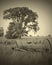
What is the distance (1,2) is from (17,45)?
106 centimetres

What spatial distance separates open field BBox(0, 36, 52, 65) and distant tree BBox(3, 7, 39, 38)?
24cm

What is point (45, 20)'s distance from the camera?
285 cm

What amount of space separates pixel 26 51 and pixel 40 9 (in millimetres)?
1059

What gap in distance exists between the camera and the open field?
7.48ft

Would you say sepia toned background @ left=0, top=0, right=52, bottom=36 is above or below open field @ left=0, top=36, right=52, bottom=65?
above

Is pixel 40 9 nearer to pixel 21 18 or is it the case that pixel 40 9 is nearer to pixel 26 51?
pixel 21 18

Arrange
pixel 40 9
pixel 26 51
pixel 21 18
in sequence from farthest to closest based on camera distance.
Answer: pixel 40 9 → pixel 21 18 → pixel 26 51

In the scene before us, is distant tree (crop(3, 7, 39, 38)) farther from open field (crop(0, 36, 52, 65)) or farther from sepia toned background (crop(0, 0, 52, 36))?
open field (crop(0, 36, 52, 65))

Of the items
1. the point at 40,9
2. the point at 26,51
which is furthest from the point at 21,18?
the point at 26,51

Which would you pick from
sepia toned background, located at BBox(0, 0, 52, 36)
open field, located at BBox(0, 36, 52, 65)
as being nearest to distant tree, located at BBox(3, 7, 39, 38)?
sepia toned background, located at BBox(0, 0, 52, 36)

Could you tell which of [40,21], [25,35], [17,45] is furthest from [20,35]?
[40,21]

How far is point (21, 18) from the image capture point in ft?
8.93

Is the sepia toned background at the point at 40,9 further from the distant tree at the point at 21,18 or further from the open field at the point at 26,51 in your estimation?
the open field at the point at 26,51

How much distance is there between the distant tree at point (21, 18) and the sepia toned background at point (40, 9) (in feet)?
0.29
